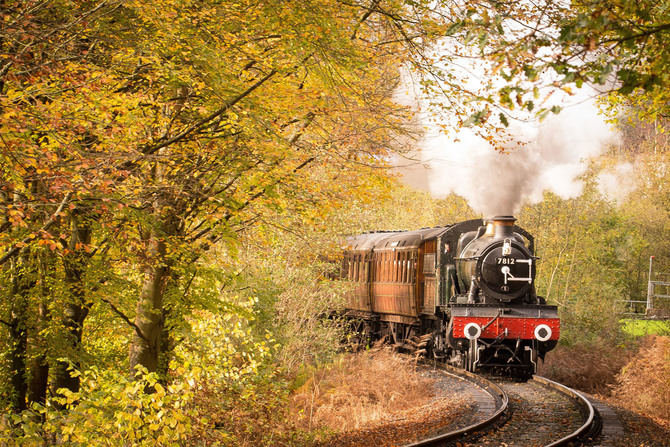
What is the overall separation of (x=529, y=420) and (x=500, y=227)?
185 inches

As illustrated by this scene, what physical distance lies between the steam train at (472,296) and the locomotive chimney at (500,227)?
0.02 metres

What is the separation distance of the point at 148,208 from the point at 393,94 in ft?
18.6

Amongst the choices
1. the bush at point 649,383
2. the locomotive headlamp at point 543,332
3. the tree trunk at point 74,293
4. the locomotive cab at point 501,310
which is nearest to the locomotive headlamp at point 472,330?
the locomotive cab at point 501,310

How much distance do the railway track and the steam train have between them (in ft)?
2.16

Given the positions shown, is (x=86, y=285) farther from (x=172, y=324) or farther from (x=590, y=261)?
(x=590, y=261)

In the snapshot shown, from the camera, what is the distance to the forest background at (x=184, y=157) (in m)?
7.14

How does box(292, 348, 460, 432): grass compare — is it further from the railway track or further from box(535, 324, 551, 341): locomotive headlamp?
box(535, 324, 551, 341): locomotive headlamp

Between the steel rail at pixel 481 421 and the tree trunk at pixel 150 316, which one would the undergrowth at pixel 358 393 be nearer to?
the steel rail at pixel 481 421

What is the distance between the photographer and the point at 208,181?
395 inches

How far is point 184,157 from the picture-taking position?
32.8 feet

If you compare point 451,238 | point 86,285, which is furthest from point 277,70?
point 451,238

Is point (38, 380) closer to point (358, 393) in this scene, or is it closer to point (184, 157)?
point (184, 157)

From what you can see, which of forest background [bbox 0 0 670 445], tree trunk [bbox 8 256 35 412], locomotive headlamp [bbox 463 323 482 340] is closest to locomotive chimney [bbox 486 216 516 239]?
locomotive headlamp [bbox 463 323 482 340]

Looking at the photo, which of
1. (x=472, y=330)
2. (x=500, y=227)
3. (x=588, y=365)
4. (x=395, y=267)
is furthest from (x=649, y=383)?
(x=395, y=267)
